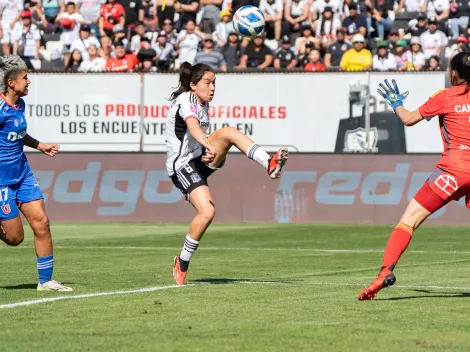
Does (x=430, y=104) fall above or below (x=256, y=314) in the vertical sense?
above

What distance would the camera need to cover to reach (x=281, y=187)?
25.4 m

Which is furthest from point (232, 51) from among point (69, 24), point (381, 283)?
point (381, 283)

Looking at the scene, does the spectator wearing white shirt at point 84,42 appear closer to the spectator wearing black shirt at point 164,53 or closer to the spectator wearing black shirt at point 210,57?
the spectator wearing black shirt at point 164,53

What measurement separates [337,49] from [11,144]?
682 inches

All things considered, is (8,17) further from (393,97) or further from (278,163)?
(393,97)

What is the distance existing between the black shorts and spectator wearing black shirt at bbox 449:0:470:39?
17.6 metres

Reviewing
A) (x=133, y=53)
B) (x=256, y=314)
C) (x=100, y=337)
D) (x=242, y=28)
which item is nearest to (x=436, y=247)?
(x=242, y=28)

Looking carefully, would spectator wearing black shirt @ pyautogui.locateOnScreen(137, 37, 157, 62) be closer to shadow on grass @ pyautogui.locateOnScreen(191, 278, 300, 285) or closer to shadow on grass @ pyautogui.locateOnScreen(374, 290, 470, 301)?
shadow on grass @ pyautogui.locateOnScreen(191, 278, 300, 285)

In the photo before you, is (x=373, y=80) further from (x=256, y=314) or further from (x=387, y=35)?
(x=256, y=314)

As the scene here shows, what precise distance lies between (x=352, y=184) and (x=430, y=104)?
14773mm

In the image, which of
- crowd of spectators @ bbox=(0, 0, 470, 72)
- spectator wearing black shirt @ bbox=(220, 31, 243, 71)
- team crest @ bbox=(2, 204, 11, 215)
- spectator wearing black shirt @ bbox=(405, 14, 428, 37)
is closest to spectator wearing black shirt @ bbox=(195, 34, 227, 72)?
crowd of spectators @ bbox=(0, 0, 470, 72)

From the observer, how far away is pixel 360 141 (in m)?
25.0

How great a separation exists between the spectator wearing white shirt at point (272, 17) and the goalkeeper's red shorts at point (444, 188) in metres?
19.4

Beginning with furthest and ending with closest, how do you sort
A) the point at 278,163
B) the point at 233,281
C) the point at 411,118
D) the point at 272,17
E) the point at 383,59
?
the point at 272,17, the point at 383,59, the point at 233,281, the point at 278,163, the point at 411,118
